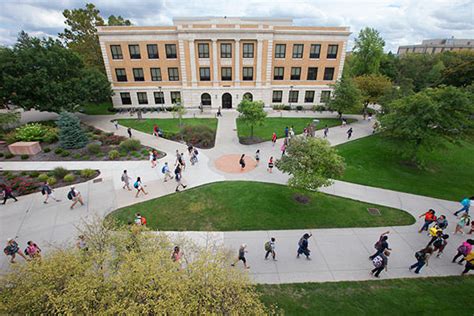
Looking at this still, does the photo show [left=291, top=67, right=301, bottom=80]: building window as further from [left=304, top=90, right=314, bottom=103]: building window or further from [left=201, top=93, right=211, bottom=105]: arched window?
[left=201, top=93, right=211, bottom=105]: arched window

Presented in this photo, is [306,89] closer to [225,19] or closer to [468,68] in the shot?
[225,19]

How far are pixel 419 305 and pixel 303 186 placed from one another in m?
6.86

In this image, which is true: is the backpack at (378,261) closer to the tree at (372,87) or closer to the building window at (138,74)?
the tree at (372,87)

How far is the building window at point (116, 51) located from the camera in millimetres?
34441

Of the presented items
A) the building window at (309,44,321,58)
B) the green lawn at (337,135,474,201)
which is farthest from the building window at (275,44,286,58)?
the green lawn at (337,135,474,201)

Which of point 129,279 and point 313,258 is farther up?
point 129,279

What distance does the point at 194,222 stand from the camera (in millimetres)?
13430

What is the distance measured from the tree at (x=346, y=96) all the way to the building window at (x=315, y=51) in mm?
7842

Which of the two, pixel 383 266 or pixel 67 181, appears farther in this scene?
pixel 67 181

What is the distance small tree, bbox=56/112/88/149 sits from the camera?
2290 cm

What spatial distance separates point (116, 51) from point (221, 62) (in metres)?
15.6

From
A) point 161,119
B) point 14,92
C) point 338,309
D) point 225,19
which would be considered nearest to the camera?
point 338,309

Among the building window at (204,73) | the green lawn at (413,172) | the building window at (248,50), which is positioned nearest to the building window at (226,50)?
the building window at (248,50)

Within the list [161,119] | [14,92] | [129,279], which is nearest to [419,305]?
[129,279]
